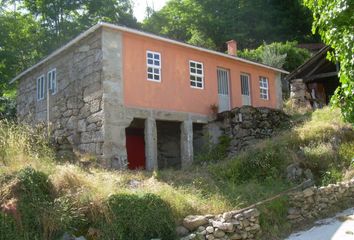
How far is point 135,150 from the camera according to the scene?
1909 centimetres

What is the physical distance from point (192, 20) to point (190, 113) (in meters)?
21.1

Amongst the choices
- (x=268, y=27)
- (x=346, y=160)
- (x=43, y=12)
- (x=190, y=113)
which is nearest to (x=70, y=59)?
(x=190, y=113)

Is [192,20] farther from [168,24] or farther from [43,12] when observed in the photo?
[43,12]

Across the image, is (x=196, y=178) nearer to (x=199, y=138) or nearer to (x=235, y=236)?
(x=235, y=236)

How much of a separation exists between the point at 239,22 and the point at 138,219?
28688 millimetres

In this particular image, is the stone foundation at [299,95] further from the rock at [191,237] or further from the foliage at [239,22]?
the rock at [191,237]

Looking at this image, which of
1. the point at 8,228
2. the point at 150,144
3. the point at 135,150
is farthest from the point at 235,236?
the point at 135,150

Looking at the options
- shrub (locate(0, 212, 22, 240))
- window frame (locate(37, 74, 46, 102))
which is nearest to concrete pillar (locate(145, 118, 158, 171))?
window frame (locate(37, 74, 46, 102))

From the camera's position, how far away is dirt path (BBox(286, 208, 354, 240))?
30.0 feet

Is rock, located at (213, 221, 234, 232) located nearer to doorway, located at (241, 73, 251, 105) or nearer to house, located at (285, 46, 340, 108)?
doorway, located at (241, 73, 251, 105)

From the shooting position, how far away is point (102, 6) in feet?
102

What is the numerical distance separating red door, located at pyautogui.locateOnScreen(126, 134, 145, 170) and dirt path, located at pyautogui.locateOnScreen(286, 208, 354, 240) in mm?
9902

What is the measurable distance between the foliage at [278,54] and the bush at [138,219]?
63.3 feet

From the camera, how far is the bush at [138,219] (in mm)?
8227
